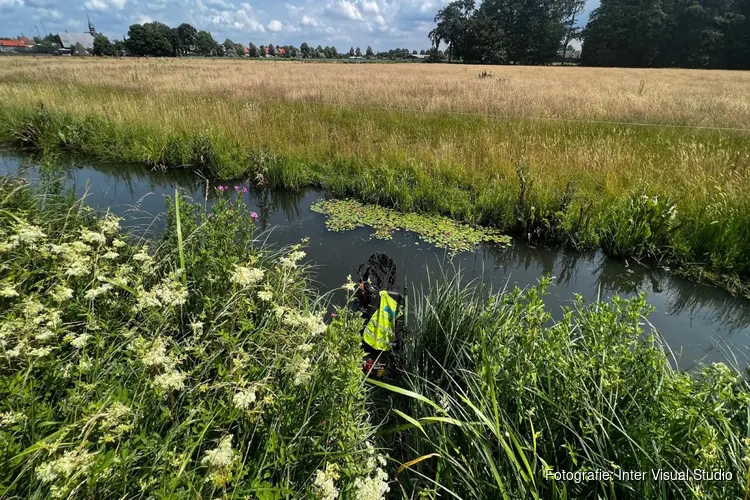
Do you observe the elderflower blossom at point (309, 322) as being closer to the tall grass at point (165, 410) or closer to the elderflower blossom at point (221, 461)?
the tall grass at point (165, 410)

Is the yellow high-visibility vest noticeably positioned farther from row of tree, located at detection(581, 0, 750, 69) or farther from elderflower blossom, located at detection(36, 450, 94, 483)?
row of tree, located at detection(581, 0, 750, 69)

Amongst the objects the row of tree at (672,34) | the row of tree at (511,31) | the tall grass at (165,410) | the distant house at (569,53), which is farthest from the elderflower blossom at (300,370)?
the distant house at (569,53)

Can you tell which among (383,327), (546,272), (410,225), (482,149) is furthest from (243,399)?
(482,149)

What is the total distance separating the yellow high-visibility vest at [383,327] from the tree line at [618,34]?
5822 centimetres

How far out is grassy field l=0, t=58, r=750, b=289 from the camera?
427 cm

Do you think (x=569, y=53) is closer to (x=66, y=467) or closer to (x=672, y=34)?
(x=672, y=34)

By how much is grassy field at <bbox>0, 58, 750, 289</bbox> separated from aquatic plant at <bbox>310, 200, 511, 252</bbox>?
0.82 ft

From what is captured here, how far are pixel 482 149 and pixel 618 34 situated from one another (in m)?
57.4

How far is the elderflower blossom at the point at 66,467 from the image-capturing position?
90cm

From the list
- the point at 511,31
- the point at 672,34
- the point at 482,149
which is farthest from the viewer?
the point at 511,31

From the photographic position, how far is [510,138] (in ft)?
22.6

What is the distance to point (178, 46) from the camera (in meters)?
80.2

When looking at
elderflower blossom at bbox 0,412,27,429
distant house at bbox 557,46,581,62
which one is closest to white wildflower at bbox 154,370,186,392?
elderflower blossom at bbox 0,412,27,429

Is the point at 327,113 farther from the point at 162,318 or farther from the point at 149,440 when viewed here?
the point at 149,440
